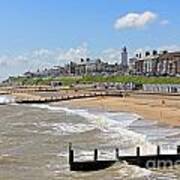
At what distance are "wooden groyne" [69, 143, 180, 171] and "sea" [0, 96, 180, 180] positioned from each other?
1.28ft

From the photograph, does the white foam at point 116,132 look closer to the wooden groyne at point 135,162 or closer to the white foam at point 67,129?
Answer: the white foam at point 67,129

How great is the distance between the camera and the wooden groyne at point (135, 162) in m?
26.6

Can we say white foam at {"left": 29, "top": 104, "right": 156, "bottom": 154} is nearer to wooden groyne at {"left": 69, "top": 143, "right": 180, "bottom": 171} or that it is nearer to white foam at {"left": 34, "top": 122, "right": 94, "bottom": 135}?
white foam at {"left": 34, "top": 122, "right": 94, "bottom": 135}

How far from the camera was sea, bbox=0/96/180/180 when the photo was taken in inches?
1019

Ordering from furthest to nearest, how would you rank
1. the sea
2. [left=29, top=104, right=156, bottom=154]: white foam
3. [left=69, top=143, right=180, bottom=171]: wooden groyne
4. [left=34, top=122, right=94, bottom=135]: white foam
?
[left=34, top=122, right=94, bottom=135]: white foam
[left=29, top=104, right=156, bottom=154]: white foam
[left=69, top=143, right=180, bottom=171]: wooden groyne
the sea

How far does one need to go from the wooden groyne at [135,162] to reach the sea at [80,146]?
0.39 m

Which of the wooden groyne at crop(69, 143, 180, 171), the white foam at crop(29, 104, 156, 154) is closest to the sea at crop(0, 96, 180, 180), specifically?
the white foam at crop(29, 104, 156, 154)

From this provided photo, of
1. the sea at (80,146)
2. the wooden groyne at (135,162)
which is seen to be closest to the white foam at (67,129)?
the sea at (80,146)

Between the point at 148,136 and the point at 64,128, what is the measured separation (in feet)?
39.3

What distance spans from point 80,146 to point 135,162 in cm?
874

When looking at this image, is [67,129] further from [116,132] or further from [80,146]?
[80,146]

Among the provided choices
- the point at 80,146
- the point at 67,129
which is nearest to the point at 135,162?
the point at 80,146

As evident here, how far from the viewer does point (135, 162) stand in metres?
27.2

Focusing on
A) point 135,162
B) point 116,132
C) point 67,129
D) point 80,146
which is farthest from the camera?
point 67,129
